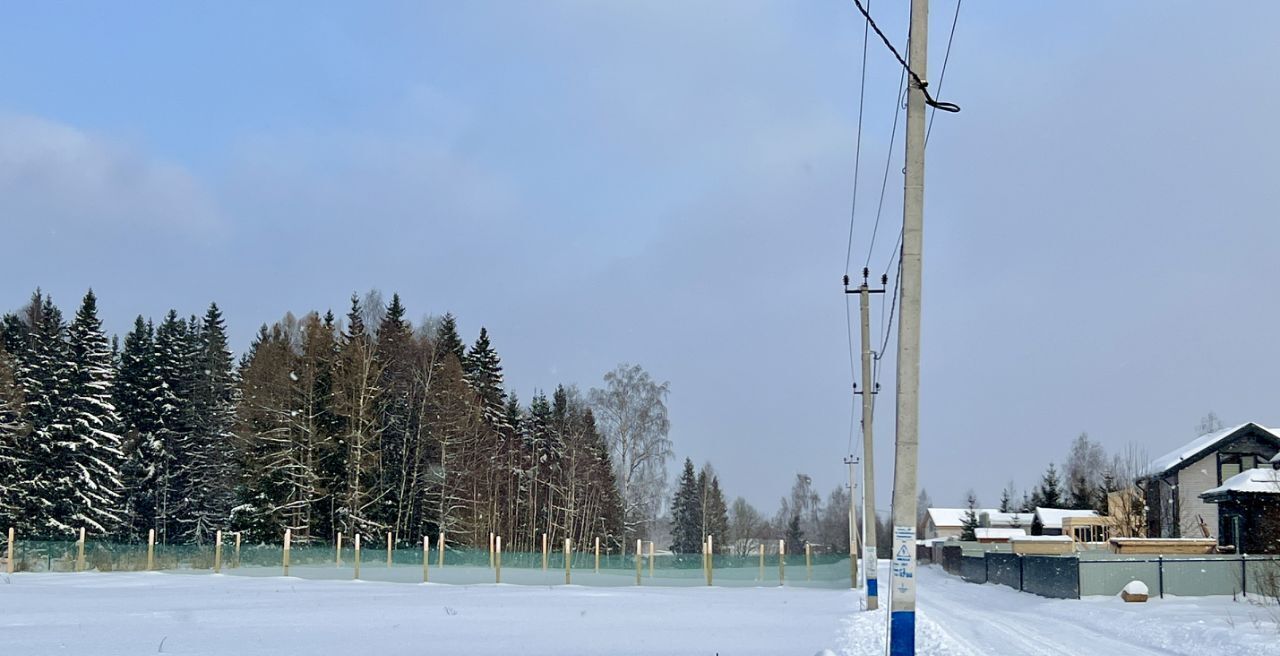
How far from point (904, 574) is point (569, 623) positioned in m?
12.2

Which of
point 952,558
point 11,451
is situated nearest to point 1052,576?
point 952,558

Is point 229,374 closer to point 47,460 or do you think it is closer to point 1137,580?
point 47,460

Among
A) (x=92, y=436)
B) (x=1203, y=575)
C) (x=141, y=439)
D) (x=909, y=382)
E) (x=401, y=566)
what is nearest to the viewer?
(x=909, y=382)

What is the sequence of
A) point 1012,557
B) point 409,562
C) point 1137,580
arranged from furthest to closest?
point 409,562, point 1012,557, point 1137,580

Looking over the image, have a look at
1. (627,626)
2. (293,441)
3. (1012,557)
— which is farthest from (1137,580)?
(293,441)

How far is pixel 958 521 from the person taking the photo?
112 meters

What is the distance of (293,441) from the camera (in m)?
54.1

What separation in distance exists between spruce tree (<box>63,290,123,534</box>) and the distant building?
45716mm

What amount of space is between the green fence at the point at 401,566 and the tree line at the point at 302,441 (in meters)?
7.04

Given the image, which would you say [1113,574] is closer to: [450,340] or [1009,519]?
[450,340]

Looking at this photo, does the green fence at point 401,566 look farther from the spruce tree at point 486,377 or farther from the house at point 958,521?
the house at point 958,521

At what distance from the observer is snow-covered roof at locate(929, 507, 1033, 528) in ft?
301

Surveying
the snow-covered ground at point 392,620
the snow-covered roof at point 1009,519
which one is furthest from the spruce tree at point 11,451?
the snow-covered roof at point 1009,519

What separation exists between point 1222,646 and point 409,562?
33389 millimetres
